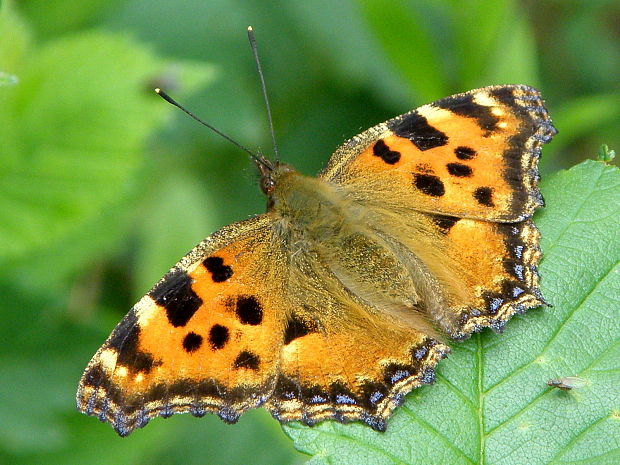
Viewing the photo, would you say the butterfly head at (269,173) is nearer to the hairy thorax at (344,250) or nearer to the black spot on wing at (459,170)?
the hairy thorax at (344,250)

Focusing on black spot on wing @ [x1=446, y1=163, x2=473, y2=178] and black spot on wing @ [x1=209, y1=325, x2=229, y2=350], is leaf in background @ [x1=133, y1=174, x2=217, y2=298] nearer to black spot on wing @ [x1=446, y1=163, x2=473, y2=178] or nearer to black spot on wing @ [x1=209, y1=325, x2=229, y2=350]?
black spot on wing @ [x1=209, y1=325, x2=229, y2=350]

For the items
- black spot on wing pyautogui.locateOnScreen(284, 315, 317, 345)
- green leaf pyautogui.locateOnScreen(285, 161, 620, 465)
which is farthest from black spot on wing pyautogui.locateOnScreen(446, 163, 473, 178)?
black spot on wing pyautogui.locateOnScreen(284, 315, 317, 345)

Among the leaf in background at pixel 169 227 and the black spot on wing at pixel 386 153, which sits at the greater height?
the leaf in background at pixel 169 227

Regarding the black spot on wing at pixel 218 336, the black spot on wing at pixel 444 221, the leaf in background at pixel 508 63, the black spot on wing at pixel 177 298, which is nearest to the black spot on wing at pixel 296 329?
the black spot on wing at pixel 218 336

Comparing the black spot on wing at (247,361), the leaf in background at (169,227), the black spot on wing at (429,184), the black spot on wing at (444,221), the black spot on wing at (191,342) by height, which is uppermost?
the leaf in background at (169,227)

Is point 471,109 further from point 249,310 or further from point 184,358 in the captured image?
point 184,358

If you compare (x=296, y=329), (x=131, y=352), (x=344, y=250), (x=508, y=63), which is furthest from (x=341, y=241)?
(x=508, y=63)
